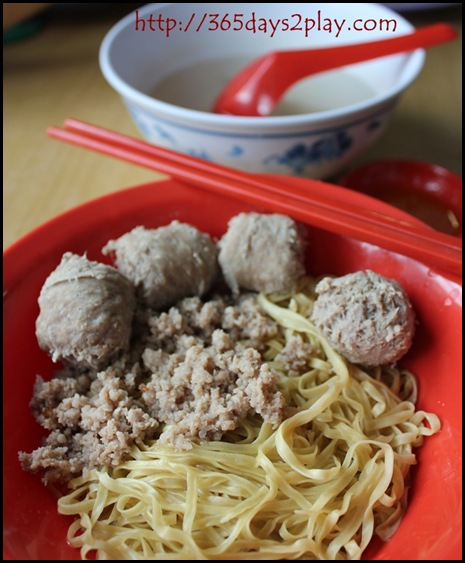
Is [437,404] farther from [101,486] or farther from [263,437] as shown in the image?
[101,486]

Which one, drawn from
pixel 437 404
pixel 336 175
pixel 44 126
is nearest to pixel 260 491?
Answer: pixel 437 404

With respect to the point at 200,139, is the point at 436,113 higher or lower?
lower

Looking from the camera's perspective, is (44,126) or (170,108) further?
(44,126)

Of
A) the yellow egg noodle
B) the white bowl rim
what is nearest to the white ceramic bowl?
the white bowl rim

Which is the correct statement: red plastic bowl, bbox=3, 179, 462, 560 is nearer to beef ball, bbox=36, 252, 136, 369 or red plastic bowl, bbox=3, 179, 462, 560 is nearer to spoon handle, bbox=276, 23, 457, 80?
beef ball, bbox=36, 252, 136, 369

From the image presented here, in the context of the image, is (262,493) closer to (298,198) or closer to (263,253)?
(263,253)

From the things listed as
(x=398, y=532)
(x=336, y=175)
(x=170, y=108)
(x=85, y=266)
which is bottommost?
(x=398, y=532)

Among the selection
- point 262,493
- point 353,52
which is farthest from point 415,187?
point 262,493
